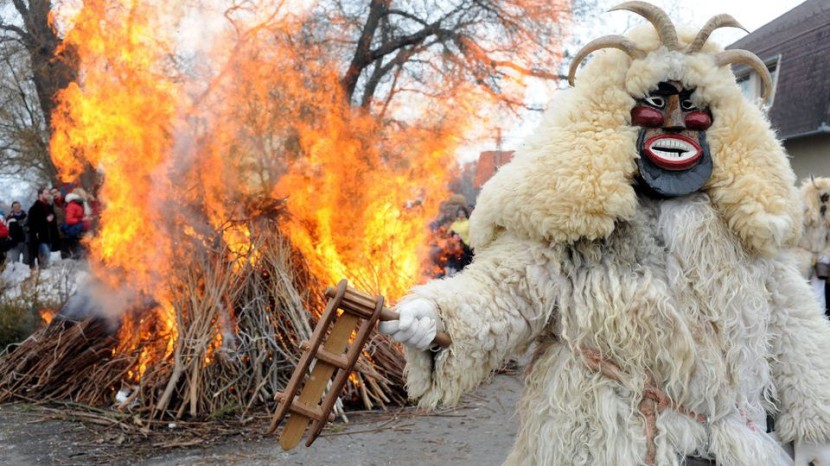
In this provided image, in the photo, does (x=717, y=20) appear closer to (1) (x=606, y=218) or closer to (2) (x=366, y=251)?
(1) (x=606, y=218)

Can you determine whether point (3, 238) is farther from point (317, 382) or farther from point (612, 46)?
point (612, 46)

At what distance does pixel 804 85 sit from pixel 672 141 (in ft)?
46.3

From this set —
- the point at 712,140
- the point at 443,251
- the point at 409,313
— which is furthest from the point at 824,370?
the point at 443,251

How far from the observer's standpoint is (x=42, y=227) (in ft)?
36.4

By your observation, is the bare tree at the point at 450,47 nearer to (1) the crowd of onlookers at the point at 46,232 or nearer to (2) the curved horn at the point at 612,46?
(1) the crowd of onlookers at the point at 46,232

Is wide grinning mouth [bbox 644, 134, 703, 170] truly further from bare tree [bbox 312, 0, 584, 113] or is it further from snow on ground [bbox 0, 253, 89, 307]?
bare tree [bbox 312, 0, 584, 113]

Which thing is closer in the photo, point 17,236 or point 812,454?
point 812,454

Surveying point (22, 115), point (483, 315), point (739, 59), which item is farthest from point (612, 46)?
point (22, 115)

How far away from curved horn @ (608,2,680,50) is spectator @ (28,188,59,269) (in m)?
10.9

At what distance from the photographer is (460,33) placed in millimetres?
10094

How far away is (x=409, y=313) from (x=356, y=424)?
3.23 m

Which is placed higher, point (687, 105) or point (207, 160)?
point (687, 105)

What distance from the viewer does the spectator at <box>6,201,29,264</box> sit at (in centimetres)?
1192

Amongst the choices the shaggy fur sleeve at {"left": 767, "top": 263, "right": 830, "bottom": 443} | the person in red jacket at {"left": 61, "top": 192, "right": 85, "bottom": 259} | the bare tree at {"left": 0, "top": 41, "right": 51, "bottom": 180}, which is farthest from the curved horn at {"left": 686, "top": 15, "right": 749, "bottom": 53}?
the bare tree at {"left": 0, "top": 41, "right": 51, "bottom": 180}
